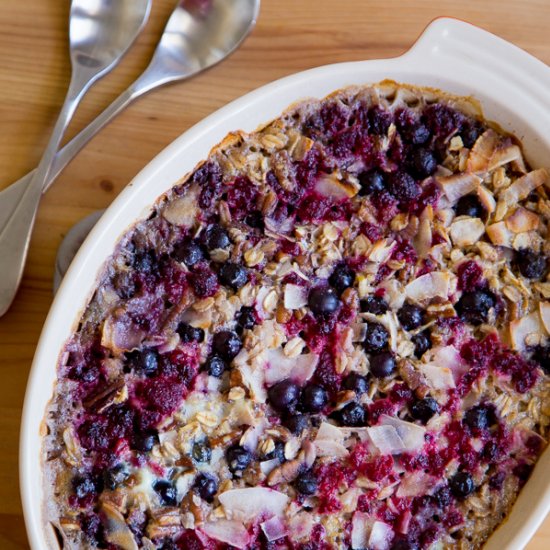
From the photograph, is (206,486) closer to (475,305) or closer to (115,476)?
(115,476)

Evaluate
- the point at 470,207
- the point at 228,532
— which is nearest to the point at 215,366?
the point at 228,532

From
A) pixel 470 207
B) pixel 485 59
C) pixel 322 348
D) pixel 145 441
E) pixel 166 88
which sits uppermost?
pixel 485 59

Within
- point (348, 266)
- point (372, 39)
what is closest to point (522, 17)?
point (372, 39)

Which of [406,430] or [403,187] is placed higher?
[403,187]

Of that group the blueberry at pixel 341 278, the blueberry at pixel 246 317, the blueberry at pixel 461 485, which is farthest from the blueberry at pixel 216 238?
the blueberry at pixel 461 485

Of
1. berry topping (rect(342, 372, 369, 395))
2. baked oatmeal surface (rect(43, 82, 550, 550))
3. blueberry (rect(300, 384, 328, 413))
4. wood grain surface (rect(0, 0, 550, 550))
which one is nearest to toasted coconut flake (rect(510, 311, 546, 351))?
baked oatmeal surface (rect(43, 82, 550, 550))

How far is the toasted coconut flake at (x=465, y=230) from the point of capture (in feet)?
6.17

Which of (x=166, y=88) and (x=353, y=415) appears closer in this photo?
(x=353, y=415)

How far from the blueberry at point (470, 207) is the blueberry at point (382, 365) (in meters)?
0.38

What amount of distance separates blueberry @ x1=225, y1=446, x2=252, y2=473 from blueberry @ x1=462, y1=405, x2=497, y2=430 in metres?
0.51

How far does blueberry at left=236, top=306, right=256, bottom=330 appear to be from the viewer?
1.82m

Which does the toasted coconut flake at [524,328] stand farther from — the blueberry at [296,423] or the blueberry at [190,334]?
the blueberry at [190,334]

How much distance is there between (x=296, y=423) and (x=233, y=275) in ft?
1.18

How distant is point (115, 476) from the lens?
177 centimetres
